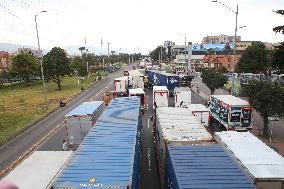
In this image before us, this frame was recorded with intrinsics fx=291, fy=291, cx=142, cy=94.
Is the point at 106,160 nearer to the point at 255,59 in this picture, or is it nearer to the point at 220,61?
the point at 255,59

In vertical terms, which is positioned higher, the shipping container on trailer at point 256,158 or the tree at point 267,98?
the tree at point 267,98

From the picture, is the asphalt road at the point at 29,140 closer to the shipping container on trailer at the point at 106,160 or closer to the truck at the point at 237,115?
the shipping container on trailer at the point at 106,160

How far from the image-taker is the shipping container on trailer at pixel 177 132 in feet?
52.5

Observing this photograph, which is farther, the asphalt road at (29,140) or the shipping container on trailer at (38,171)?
the asphalt road at (29,140)

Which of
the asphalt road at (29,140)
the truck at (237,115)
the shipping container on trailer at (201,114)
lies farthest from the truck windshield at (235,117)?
the asphalt road at (29,140)

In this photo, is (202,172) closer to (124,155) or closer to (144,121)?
(124,155)

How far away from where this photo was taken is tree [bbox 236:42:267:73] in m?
62.4

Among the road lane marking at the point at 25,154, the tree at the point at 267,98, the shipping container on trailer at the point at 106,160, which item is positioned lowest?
the road lane marking at the point at 25,154

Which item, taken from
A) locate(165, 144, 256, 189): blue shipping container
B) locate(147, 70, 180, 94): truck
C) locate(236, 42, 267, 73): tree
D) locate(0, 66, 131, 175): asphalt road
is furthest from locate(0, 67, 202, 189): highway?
locate(236, 42, 267, 73): tree

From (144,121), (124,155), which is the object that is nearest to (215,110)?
(144,121)

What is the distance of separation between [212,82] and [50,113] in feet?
79.6

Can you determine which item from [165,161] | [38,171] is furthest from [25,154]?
[165,161]

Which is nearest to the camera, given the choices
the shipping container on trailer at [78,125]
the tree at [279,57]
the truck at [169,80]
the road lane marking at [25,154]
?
the road lane marking at [25,154]

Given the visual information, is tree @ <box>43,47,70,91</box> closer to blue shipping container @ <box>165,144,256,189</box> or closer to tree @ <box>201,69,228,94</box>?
tree @ <box>201,69,228,94</box>
